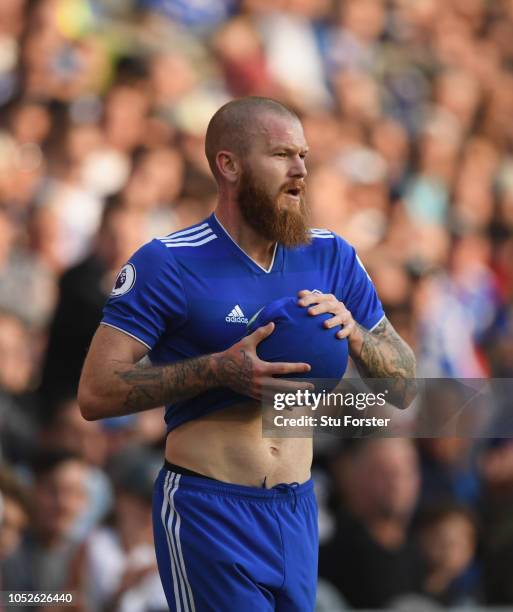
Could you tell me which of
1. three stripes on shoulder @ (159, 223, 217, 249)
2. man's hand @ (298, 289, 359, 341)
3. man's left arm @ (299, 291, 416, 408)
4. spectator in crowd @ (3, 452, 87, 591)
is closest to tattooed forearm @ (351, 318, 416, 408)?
man's left arm @ (299, 291, 416, 408)

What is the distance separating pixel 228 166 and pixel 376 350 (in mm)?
776

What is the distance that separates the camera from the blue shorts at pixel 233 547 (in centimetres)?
346

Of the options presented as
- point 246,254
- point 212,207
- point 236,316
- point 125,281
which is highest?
point 212,207

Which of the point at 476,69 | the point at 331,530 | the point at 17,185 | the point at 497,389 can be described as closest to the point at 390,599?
the point at 331,530

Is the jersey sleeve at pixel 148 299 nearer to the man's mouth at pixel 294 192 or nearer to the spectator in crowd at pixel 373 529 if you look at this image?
the man's mouth at pixel 294 192

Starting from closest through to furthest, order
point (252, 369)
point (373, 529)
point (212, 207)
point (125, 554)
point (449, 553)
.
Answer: point (252, 369) < point (125, 554) < point (373, 529) < point (449, 553) < point (212, 207)

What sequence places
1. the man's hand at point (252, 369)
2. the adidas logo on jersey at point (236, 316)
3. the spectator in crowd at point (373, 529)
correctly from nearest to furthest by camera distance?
the man's hand at point (252, 369) < the adidas logo on jersey at point (236, 316) < the spectator in crowd at point (373, 529)

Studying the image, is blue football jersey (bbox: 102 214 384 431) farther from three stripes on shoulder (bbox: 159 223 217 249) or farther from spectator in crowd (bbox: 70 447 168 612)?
spectator in crowd (bbox: 70 447 168 612)

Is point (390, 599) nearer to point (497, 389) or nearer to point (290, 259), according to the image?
point (497, 389)

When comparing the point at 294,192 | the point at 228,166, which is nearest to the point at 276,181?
the point at 294,192

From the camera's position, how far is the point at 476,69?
9.58 meters

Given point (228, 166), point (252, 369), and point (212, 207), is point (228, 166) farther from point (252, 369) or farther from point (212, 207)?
point (212, 207)

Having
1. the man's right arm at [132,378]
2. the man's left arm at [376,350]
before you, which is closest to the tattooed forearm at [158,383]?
the man's right arm at [132,378]

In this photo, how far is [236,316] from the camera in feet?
11.6
